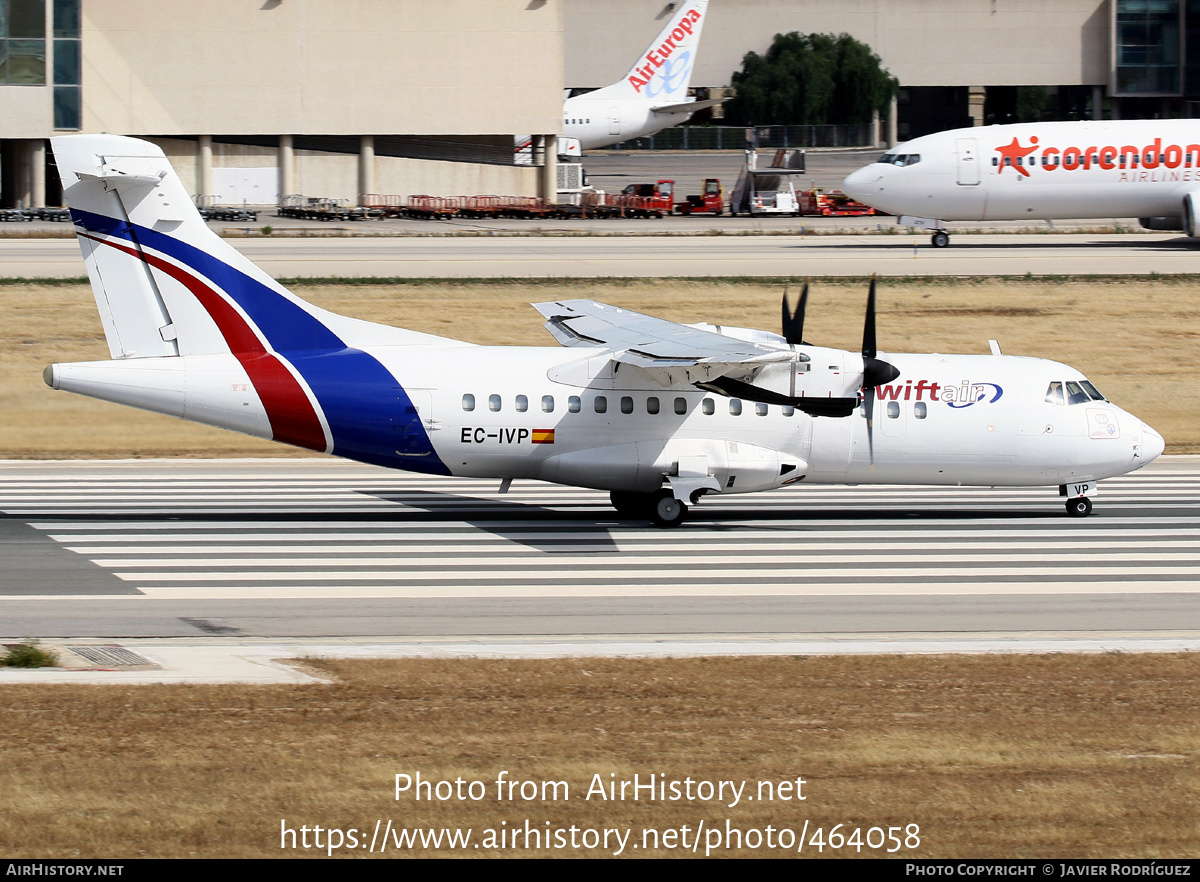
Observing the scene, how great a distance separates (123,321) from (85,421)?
11.8 metres

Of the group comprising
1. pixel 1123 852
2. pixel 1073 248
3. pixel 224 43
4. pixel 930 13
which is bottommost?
pixel 1123 852

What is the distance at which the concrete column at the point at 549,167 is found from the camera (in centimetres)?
8412

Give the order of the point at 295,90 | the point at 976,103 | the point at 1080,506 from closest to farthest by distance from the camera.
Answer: the point at 1080,506 < the point at 295,90 < the point at 976,103

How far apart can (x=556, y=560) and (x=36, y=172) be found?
213 feet

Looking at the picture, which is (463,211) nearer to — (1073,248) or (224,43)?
(224,43)

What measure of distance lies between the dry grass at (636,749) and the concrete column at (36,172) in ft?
228

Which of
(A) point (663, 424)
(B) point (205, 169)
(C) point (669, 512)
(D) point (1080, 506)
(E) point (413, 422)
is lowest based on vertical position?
(D) point (1080, 506)

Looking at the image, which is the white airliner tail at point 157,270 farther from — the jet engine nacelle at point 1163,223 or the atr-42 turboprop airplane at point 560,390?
the jet engine nacelle at point 1163,223

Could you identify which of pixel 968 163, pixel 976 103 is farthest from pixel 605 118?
pixel 968 163

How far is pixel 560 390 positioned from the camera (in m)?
24.3

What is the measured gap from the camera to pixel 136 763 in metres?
12.0

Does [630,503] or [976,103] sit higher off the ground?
[976,103]

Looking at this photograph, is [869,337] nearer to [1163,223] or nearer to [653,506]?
[653,506]
